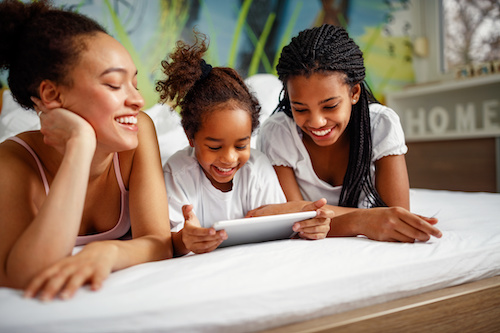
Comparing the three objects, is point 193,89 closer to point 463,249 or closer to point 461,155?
point 463,249

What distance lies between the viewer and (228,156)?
123cm

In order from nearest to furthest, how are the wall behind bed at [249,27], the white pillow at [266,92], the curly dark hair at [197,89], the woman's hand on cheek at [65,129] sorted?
the woman's hand on cheek at [65,129], the curly dark hair at [197,89], the white pillow at [266,92], the wall behind bed at [249,27]

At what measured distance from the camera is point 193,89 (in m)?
1.30

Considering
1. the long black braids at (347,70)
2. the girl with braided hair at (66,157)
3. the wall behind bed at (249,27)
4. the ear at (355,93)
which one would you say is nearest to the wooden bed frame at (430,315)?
the girl with braided hair at (66,157)

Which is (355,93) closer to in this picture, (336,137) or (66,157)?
(336,137)

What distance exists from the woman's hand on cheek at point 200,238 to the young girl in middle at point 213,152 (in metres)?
0.18

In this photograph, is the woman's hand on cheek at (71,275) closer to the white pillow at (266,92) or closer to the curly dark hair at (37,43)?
the curly dark hair at (37,43)

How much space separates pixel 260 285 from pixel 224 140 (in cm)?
57

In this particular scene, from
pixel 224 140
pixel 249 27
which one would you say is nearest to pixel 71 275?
pixel 224 140

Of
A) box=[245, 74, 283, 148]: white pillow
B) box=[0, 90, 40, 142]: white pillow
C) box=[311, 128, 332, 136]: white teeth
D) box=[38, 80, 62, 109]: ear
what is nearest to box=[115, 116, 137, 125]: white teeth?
box=[38, 80, 62, 109]: ear

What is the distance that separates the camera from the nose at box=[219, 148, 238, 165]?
123 cm

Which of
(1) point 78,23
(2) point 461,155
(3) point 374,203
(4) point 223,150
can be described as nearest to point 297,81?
(4) point 223,150

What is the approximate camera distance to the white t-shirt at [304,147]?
1.42 m

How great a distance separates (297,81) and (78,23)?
0.65 meters
